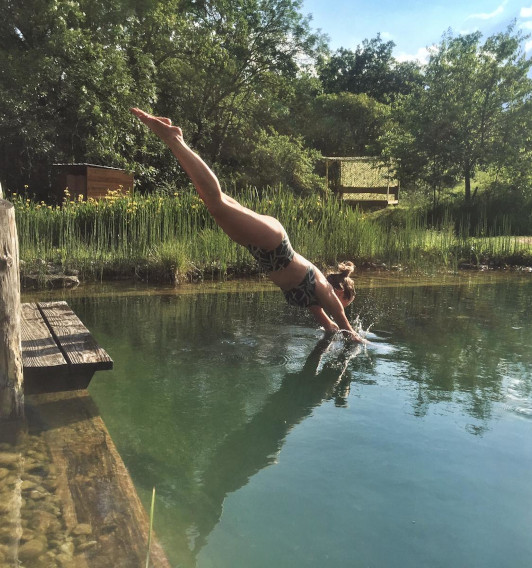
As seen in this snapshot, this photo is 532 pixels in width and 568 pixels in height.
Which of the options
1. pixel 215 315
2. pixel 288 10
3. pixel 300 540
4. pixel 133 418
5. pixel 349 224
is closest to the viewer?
pixel 300 540

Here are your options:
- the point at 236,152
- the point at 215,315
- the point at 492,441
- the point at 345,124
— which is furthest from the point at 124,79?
the point at 492,441

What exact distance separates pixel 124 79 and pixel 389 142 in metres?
7.26

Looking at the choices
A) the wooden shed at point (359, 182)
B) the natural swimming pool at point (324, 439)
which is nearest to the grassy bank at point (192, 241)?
the natural swimming pool at point (324, 439)

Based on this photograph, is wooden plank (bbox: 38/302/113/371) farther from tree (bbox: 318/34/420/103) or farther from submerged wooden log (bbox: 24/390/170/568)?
tree (bbox: 318/34/420/103)

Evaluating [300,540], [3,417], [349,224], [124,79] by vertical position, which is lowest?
[300,540]

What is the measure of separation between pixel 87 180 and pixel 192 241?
3263mm

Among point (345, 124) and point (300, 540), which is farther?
point (345, 124)

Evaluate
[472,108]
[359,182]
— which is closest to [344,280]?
[472,108]

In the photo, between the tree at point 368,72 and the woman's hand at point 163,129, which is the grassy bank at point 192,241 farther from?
the tree at point 368,72

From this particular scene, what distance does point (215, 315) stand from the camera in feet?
18.5

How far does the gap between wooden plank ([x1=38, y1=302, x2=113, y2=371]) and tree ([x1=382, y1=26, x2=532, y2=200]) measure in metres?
→ 12.4

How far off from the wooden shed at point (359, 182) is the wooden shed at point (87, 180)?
8.76 meters

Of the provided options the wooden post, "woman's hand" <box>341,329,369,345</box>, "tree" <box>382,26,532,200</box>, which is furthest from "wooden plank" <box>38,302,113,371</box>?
"tree" <box>382,26,532,200</box>

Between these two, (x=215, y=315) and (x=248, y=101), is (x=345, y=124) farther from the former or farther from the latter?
(x=215, y=315)
